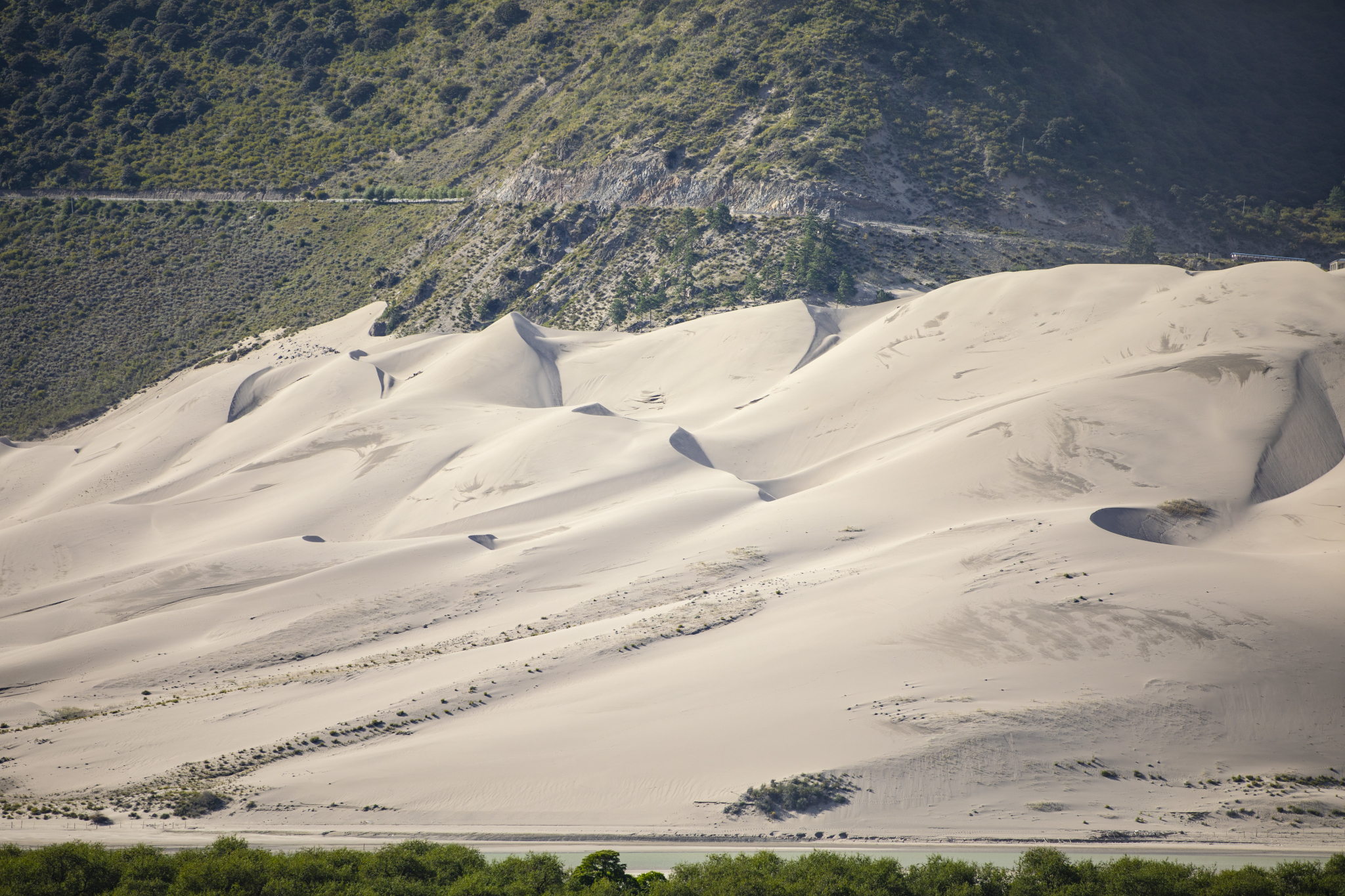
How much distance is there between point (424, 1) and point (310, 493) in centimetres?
7246

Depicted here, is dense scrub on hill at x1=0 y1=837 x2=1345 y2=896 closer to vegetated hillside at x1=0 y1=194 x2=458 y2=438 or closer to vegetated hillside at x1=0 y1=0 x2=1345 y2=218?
vegetated hillside at x1=0 y1=194 x2=458 y2=438

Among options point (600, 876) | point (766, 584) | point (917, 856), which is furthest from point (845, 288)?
point (600, 876)

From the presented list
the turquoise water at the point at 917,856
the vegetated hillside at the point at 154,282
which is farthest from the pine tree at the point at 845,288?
the turquoise water at the point at 917,856

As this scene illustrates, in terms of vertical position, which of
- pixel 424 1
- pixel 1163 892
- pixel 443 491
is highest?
pixel 424 1

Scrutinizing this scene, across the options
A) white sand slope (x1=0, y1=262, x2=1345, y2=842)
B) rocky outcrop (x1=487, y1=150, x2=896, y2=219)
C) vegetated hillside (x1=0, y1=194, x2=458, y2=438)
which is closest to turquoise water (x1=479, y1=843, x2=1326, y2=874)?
white sand slope (x1=0, y1=262, x2=1345, y2=842)

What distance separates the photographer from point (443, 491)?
45.5m

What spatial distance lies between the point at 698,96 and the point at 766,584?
5659cm

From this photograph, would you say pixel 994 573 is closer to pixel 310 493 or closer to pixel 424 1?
pixel 310 493

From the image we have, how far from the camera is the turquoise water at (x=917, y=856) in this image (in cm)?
2128

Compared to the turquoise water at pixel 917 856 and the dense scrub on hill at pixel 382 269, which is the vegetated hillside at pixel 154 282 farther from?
the turquoise water at pixel 917 856

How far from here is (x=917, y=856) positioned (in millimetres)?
22203

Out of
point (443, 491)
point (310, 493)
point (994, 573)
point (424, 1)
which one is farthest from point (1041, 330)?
point (424, 1)

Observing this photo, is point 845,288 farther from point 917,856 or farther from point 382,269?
point 917,856

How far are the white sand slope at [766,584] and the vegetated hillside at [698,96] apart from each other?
81.1 ft
